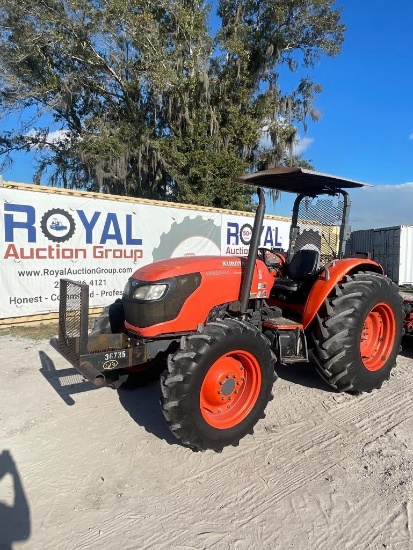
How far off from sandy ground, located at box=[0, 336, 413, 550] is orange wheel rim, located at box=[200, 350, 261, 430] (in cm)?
26

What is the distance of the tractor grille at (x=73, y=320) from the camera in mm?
3041

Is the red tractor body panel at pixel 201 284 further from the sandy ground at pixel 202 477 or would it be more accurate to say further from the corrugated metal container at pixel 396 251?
the corrugated metal container at pixel 396 251

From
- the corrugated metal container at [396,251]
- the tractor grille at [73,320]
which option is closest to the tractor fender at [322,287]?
the tractor grille at [73,320]

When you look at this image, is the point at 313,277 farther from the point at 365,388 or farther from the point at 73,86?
the point at 73,86

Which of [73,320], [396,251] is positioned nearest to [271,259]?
[73,320]

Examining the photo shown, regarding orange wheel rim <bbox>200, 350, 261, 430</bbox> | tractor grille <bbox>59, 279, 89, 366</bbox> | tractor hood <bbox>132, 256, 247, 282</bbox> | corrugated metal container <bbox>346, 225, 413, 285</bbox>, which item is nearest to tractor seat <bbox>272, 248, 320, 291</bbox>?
tractor hood <bbox>132, 256, 247, 282</bbox>

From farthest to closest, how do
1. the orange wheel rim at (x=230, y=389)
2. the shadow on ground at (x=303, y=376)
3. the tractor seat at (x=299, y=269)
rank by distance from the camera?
the shadow on ground at (x=303, y=376) < the tractor seat at (x=299, y=269) < the orange wheel rim at (x=230, y=389)

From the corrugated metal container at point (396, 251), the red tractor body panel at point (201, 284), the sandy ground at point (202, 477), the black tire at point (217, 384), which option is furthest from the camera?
the corrugated metal container at point (396, 251)

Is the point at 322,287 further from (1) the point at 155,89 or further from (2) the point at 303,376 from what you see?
(1) the point at 155,89

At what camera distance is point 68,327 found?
3.43m

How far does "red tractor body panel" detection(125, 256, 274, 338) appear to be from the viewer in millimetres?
3363

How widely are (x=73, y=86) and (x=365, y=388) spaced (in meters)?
16.9

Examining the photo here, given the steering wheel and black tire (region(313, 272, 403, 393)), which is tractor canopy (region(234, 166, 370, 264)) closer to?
the steering wheel

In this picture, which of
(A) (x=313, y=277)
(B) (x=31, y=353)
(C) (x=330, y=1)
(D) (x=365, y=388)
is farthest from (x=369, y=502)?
(C) (x=330, y=1)
